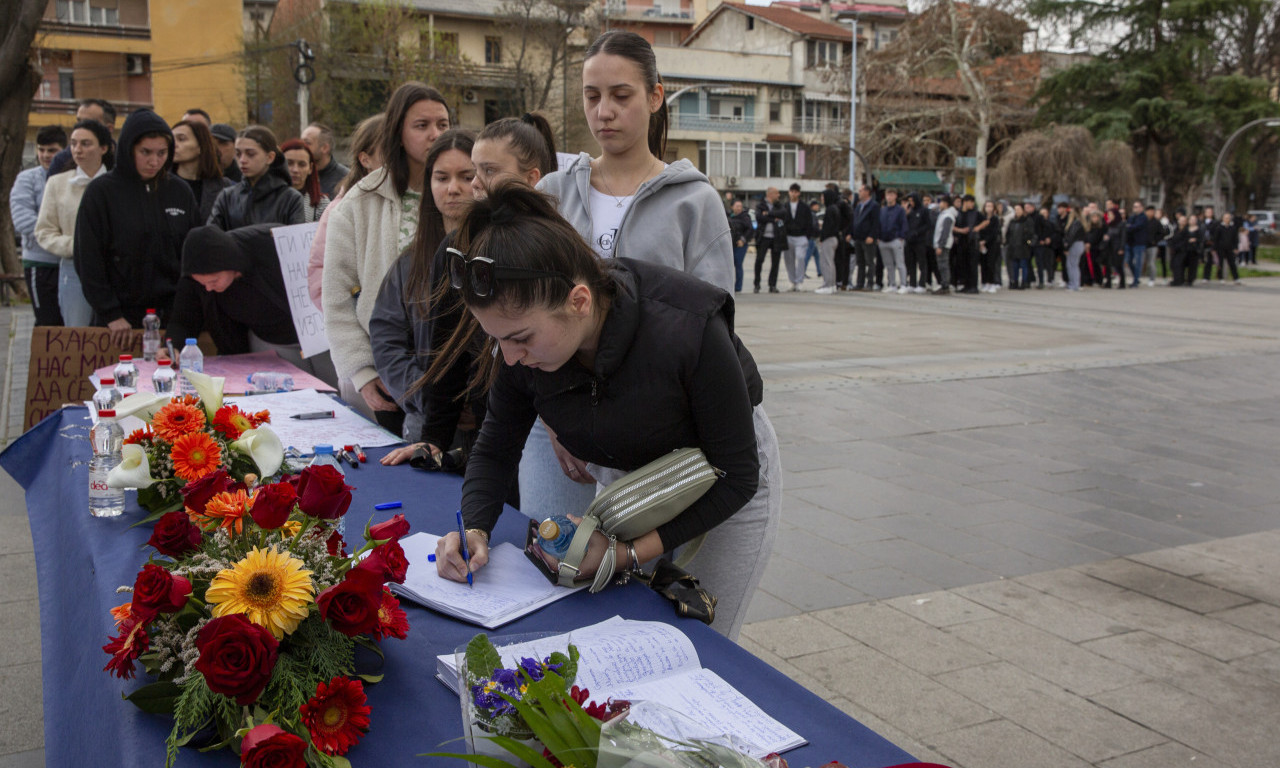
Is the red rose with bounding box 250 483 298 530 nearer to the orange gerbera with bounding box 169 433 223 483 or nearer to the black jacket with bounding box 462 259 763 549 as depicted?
the black jacket with bounding box 462 259 763 549

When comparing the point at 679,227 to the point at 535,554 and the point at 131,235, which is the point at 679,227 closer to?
the point at 535,554

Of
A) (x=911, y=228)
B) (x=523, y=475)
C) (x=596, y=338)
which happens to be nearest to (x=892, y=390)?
(x=523, y=475)

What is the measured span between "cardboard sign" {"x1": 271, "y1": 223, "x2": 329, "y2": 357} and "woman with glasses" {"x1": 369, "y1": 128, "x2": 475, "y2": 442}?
1227mm

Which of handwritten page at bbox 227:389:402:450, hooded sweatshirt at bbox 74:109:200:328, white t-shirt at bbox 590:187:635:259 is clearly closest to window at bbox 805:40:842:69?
hooded sweatshirt at bbox 74:109:200:328

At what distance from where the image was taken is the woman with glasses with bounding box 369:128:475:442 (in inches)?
123

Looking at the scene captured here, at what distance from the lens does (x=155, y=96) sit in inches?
1556

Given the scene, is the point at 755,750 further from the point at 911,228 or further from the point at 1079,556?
the point at 911,228

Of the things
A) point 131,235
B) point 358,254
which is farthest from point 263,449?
point 131,235

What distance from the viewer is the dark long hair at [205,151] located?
6145 mm

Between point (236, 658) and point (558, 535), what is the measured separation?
0.71 m

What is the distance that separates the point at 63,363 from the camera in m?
4.81

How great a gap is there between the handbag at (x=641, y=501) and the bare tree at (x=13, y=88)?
477 inches

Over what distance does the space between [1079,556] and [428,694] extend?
3621 mm

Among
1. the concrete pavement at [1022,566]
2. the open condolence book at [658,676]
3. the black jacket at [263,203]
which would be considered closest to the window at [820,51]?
the concrete pavement at [1022,566]
